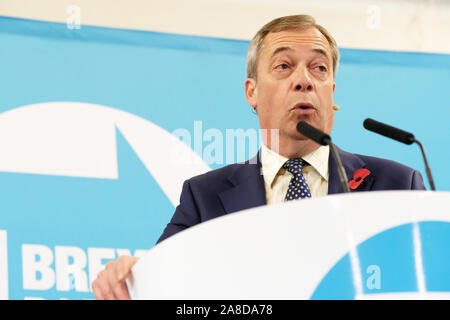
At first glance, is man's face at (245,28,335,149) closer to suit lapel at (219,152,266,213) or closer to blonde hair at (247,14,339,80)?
blonde hair at (247,14,339,80)

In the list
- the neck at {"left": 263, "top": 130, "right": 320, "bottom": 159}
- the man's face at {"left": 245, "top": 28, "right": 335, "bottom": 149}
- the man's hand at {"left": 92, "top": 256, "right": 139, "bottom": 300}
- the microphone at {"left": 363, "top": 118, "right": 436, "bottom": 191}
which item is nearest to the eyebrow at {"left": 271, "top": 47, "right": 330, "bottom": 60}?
the man's face at {"left": 245, "top": 28, "right": 335, "bottom": 149}

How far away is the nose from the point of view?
211 centimetres

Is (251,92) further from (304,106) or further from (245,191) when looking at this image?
(245,191)

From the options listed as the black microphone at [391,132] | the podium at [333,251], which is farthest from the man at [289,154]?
the podium at [333,251]

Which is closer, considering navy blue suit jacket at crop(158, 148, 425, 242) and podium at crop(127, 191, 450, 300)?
podium at crop(127, 191, 450, 300)

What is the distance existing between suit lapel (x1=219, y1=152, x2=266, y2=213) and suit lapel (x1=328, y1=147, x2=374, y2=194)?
0.69 ft

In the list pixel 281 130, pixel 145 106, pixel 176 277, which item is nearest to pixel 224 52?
pixel 145 106

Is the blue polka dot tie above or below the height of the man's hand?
above

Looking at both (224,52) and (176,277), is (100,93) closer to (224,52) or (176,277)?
(224,52)

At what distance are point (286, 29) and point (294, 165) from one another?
0.48 metres

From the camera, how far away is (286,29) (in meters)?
2.23

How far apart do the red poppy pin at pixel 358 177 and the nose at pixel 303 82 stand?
31 cm

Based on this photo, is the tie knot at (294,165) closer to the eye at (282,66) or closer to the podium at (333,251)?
the eye at (282,66)
